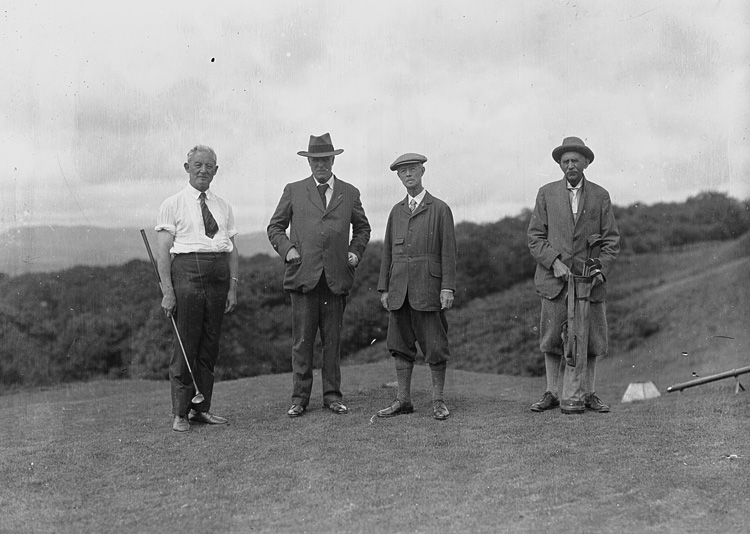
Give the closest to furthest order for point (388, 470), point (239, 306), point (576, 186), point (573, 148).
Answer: point (388, 470)
point (573, 148)
point (576, 186)
point (239, 306)

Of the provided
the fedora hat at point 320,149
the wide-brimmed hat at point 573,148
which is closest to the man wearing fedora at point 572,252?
the wide-brimmed hat at point 573,148

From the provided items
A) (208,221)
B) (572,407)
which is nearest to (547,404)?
(572,407)

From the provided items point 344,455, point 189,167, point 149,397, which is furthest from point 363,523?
point 149,397

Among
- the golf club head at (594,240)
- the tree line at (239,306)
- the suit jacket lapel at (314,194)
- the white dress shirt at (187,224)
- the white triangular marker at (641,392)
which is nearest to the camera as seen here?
the white dress shirt at (187,224)

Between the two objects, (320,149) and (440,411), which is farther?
(320,149)

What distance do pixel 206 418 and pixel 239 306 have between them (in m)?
2.74

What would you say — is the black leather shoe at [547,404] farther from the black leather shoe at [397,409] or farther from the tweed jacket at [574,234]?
the black leather shoe at [397,409]

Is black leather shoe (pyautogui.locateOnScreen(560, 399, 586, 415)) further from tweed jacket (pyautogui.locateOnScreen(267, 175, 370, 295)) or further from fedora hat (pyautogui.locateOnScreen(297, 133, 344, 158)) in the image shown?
fedora hat (pyautogui.locateOnScreen(297, 133, 344, 158))

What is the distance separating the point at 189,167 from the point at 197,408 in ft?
5.23

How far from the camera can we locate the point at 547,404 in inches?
202

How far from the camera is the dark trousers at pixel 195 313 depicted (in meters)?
4.88

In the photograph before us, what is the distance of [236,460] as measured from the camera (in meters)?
4.15

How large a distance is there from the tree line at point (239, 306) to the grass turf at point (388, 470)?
1.58 metres

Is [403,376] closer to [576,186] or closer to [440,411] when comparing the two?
[440,411]
